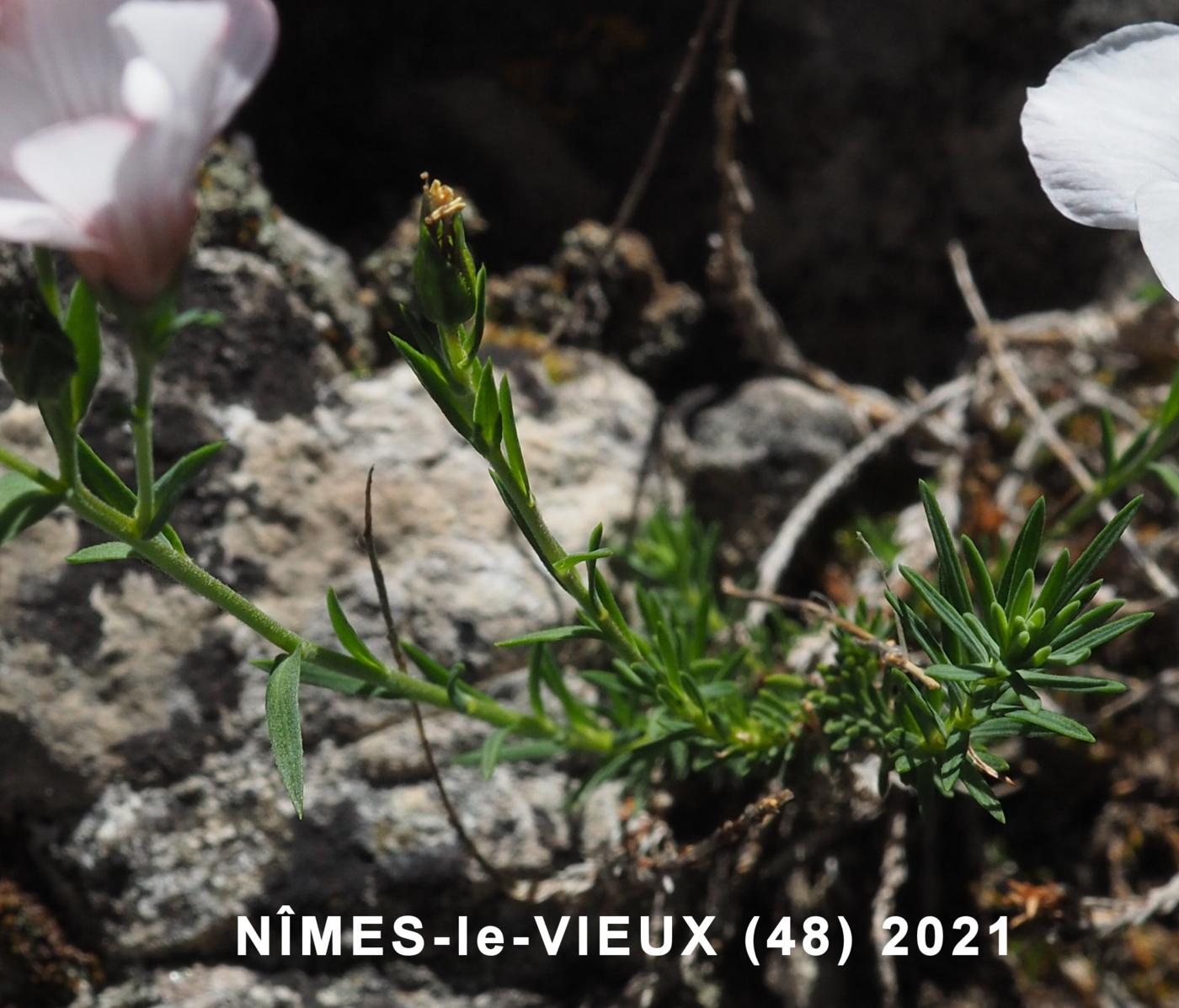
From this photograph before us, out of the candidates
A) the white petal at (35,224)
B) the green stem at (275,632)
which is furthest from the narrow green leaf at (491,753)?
the white petal at (35,224)

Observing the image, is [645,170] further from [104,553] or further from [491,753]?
[104,553]

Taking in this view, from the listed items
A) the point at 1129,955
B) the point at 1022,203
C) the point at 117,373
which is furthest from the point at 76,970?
the point at 1022,203

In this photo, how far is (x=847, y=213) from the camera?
2.94 metres

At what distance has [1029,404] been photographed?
2562 mm

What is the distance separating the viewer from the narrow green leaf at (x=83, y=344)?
47.4 inches

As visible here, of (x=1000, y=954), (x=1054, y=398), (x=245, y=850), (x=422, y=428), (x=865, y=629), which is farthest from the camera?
(x=1054, y=398)

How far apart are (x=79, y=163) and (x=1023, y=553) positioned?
4.15 feet

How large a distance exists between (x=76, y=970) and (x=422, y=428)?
1.23 meters

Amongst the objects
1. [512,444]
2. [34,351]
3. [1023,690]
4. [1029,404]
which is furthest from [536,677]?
[1029,404]

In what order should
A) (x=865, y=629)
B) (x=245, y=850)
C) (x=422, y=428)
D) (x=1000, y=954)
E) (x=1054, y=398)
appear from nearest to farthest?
1. (x=865, y=629)
2. (x=245, y=850)
3. (x=1000, y=954)
4. (x=422, y=428)
5. (x=1054, y=398)

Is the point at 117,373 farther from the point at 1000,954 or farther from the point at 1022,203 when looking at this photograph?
the point at 1022,203

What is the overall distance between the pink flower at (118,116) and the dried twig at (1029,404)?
184 cm

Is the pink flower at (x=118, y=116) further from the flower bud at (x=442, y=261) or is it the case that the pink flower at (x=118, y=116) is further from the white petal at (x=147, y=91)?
the flower bud at (x=442, y=261)

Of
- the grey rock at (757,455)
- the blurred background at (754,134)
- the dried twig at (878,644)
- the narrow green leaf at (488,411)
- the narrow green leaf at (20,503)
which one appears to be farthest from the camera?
the blurred background at (754,134)
